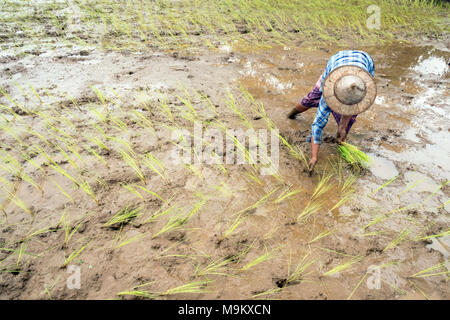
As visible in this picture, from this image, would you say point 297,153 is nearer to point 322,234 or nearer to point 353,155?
point 353,155

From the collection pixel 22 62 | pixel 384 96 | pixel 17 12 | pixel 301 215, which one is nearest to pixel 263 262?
pixel 301 215

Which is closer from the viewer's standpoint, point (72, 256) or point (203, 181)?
point (72, 256)

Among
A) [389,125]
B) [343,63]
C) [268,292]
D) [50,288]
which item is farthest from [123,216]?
[389,125]

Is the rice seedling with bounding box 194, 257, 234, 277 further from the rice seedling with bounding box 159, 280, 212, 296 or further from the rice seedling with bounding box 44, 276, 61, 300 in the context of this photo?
the rice seedling with bounding box 44, 276, 61, 300

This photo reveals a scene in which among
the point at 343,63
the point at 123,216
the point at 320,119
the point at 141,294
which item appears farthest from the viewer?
the point at 320,119

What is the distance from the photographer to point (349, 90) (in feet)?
5.13

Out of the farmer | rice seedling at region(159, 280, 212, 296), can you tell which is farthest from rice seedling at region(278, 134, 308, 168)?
rice seedling at region(159, 280, 212, 296)

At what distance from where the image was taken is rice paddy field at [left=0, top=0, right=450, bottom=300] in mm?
1435

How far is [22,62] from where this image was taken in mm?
3471

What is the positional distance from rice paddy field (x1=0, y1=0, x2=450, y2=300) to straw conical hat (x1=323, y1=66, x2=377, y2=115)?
2.13 feet

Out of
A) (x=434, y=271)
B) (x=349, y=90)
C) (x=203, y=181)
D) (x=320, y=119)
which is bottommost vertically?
(x=434, y=271)

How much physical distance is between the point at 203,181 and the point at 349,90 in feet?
3.99

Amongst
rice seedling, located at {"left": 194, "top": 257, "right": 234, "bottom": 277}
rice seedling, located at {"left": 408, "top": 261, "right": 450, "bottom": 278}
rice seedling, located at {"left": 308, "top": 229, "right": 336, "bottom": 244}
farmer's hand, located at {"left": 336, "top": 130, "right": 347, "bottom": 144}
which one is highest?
farmer's hand, located at {"left": 336, "top": 130, "right": 347, "bottom": 144}

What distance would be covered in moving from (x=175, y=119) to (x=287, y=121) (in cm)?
124
